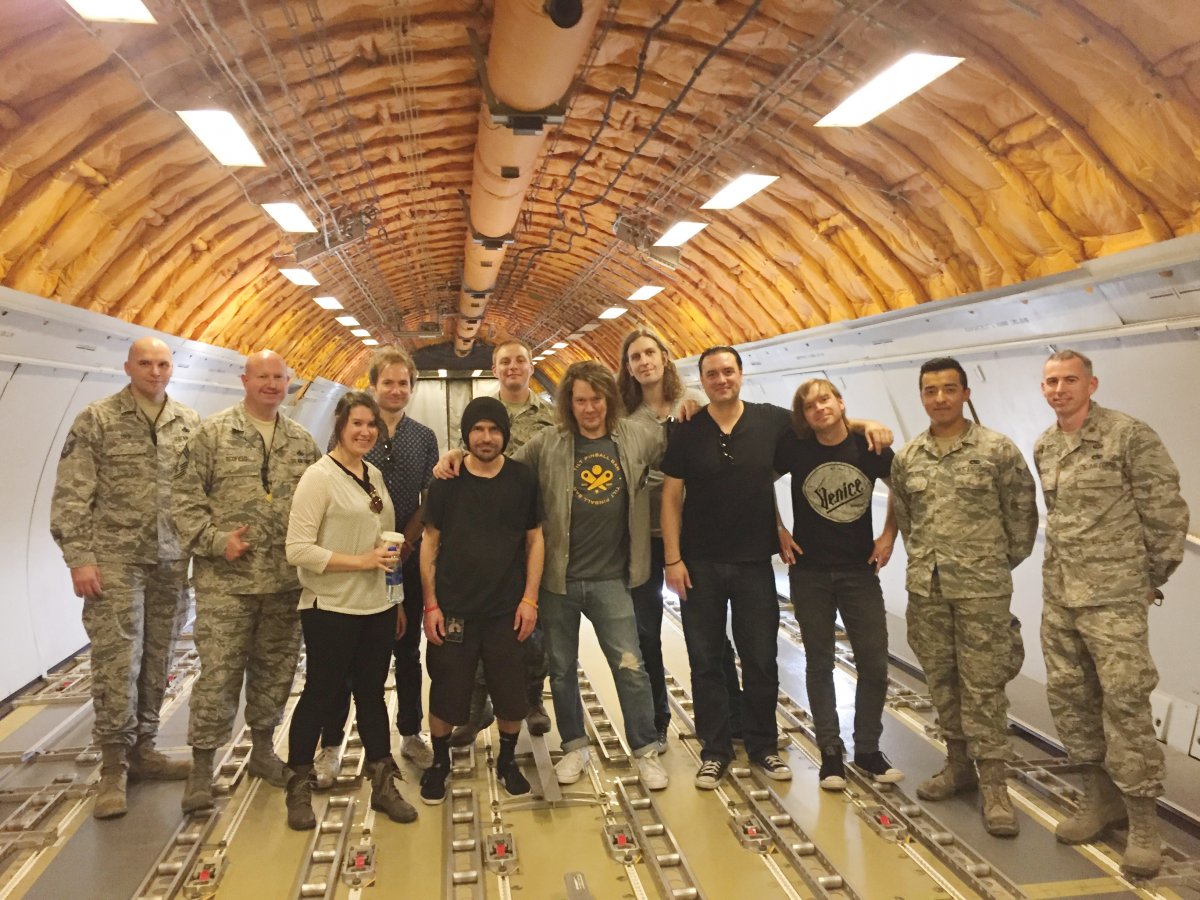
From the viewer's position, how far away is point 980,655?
3660 millimetres

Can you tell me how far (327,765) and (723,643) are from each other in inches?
87.3

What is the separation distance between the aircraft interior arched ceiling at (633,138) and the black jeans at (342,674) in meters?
2.72

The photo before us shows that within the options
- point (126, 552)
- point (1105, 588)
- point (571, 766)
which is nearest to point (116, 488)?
point (126, 552)

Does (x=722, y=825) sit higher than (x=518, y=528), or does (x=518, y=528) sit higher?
(x=518, y=528)

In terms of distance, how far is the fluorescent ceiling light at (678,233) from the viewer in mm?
6621

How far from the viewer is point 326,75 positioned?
508 centimetres

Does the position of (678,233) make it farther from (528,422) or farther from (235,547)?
(235,547)

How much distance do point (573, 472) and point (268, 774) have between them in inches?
87.4

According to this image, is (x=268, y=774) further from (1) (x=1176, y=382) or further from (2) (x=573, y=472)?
(1) (x=1176, y=382)

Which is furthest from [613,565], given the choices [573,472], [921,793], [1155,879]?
[1155,879]

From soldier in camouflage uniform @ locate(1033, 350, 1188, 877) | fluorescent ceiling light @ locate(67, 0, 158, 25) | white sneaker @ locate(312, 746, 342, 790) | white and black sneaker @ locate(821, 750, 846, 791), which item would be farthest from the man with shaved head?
soldier in camouflage uniform @ locate(1033, 350, 1188, 877)

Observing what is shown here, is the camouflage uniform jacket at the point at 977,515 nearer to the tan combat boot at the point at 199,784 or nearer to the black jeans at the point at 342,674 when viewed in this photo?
the black jeans at the point at 342,674

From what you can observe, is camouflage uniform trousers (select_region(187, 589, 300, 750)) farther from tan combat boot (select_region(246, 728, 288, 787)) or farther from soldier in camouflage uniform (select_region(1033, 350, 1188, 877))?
soldier in camouflage uniform (select_region(1033, 350, 1188, 877))

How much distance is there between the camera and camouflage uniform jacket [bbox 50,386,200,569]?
12.9 ft
